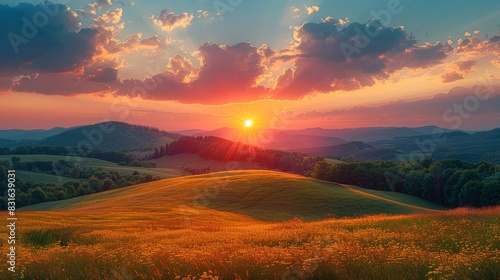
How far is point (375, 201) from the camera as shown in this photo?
63.1 metres

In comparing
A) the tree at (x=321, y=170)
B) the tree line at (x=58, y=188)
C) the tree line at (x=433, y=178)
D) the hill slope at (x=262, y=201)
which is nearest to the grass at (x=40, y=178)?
the tree line at (x=58, y=188)

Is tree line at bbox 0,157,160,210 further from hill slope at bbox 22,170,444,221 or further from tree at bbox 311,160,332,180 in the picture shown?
tree at bbox 311,160,332,180

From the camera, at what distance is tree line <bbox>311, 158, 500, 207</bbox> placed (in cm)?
8175

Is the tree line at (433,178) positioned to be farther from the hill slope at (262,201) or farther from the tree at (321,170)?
the hill slope at (262,201)

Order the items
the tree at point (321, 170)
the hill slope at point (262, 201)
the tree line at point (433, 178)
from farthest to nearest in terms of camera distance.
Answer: the tree at point (321, 170), the tree line at point (433, 178), the hill slope at point (262, 201)

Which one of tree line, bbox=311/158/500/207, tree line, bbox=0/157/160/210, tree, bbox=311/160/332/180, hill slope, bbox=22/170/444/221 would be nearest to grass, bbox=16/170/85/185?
tree line, bbox=0/157/160/210

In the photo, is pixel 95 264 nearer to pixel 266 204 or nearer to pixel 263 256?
pixel 263 256

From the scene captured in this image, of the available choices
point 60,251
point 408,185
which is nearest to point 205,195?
point 60,251

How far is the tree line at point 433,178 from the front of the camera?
81750 millimetres

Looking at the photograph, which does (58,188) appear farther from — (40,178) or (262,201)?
(262,201)

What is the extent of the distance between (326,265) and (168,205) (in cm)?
4567

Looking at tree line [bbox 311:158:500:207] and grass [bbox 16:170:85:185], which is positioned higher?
tree line [bbox 311:158:500:207]

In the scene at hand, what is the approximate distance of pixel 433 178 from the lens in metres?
97.6

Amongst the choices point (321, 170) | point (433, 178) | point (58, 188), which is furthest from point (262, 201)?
point (58, 188)
